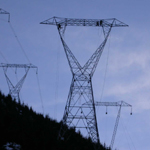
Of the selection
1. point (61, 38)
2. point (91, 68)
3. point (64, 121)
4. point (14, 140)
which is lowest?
point (14, 140)

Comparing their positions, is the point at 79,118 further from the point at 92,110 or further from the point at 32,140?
the point at 32,140

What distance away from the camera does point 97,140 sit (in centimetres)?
2684

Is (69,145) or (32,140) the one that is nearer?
(32,140)

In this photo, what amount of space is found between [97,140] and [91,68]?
239 inches

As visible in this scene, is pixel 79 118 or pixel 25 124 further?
pixel 25 124

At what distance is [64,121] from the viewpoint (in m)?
27.9

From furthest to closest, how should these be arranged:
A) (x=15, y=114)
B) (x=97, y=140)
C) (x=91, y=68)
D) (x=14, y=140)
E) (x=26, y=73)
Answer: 1. (x=26, y=73)
2. (x=15, y=114)
3. (x=91, y=68)
4. (x=97, y=140)
5. (x=14, y=140)

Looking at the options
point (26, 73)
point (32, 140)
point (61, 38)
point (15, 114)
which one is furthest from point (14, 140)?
point (26, 73)

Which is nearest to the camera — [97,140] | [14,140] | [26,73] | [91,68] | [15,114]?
[14,140]

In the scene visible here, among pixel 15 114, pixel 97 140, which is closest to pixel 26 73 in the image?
pixel 15 114

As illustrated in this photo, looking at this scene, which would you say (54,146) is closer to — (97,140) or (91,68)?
(97,140)

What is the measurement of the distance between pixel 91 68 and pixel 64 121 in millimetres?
5001

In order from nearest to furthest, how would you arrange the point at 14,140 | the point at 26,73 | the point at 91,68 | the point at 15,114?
the point at 14,140, the point at 91,68, the point at 15,114, the point at 26,73

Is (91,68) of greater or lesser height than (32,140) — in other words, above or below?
above
